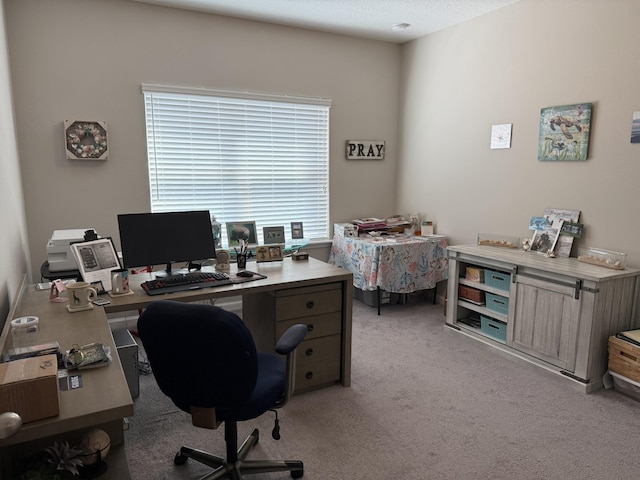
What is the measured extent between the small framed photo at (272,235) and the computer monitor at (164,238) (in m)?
0.65

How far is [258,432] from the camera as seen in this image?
2.32 metres

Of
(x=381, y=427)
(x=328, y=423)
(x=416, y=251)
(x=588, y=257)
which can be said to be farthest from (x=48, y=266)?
(x=588, y=257)

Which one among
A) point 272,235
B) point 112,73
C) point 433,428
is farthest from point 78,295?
point 112,73

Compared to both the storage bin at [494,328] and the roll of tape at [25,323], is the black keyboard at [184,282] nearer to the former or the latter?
the roll of tape at [25,323]

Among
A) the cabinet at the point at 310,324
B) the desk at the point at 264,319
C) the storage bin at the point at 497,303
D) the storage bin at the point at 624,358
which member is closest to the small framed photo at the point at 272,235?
the desk at the point at 264,319

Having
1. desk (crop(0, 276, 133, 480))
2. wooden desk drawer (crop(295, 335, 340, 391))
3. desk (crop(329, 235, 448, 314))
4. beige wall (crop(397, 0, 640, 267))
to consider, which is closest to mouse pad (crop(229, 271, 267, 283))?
wooden desk drawer (crop(295, 335, 340, 391))

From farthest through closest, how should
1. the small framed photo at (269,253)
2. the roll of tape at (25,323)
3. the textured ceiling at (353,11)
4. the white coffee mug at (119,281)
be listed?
the textured ceiling at (353,11) < the small framed photo at (269,253) < the white coffee mug at (119,281) < the roll of tape at (25,323)

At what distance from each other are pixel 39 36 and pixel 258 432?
3.26m

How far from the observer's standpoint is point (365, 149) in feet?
15.9

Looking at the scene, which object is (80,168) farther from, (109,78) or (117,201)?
(109,78)

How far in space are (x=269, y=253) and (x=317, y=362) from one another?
791 mm

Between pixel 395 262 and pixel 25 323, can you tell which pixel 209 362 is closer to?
pixel 25 323

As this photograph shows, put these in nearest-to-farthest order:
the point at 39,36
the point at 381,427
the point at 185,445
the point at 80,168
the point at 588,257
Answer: the point at 185,445 < the point at 381,427 < the point at 588,257 < the point at 39,36 < the point at 80,168

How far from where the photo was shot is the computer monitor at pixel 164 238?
8.19 ft
